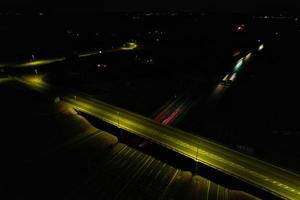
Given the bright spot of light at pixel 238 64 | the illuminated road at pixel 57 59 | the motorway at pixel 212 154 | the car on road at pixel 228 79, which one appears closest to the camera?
the motorway at pixel 212 154

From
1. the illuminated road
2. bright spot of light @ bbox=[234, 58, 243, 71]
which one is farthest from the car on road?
the illuminated road

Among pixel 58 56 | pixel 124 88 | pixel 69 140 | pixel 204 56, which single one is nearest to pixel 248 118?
pixel 124 88

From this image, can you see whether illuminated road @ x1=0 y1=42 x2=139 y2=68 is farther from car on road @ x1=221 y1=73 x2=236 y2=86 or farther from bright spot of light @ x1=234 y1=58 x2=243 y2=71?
car on road @ x1=221 y1=73 x2=236 y2=86

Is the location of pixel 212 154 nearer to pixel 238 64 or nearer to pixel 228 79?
pixel 228 79

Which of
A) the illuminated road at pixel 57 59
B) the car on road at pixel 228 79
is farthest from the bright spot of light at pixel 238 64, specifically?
the illuminated road at pixel 57 59

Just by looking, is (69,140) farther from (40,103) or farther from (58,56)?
(58,56)

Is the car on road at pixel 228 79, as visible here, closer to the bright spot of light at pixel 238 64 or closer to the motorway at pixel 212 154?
the bright spot of light at pixel 238 64

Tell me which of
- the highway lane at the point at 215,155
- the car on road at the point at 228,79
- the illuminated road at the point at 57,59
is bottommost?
the highway lane at the point at 215,155

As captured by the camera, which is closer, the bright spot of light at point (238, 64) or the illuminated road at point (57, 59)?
the illuminated road at point (57, 59)
